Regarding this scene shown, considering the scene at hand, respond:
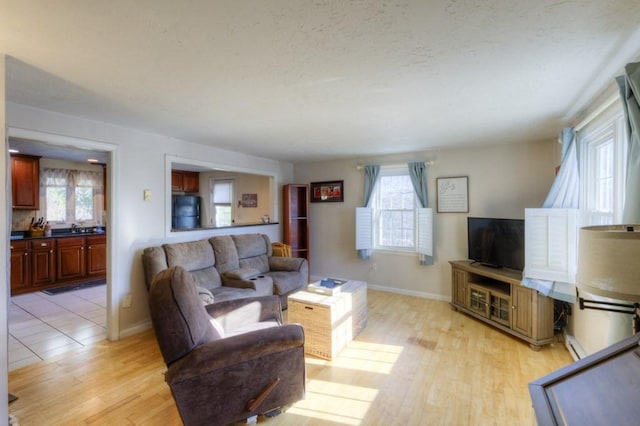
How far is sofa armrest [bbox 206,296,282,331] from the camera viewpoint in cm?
227

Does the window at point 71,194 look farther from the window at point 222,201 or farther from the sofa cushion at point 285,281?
the sofa cushion at point 285,281

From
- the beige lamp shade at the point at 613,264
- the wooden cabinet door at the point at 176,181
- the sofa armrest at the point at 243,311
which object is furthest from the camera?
the wooden cabinet door at the point at 176,181

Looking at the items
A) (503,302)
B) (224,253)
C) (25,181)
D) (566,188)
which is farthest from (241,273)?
(25,181)

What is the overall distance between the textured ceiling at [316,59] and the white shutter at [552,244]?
3.14 feet

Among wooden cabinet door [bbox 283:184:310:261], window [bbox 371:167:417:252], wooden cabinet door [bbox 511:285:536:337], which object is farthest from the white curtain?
wooden cabinet door [bbox 283:184:310:261]

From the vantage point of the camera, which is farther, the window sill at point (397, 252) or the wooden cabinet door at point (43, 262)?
the wooden cabinet door at point (43, 262)

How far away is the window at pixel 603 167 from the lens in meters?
1.97

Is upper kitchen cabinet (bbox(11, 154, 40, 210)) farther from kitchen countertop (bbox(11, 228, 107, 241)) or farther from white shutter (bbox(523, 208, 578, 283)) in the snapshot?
white shutter (bbox(523, 208, 578, 283))

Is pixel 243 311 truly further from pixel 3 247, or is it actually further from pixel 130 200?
pixel 130 200

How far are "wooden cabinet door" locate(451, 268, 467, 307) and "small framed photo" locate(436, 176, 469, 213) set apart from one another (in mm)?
920

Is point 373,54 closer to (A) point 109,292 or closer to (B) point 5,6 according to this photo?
(B) point 5,6

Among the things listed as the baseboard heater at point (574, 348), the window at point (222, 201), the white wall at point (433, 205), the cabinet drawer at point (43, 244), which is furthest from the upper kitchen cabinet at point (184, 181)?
the baseboard heater at point (574, 348)

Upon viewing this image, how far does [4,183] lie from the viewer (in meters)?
1.71

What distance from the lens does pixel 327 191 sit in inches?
210
